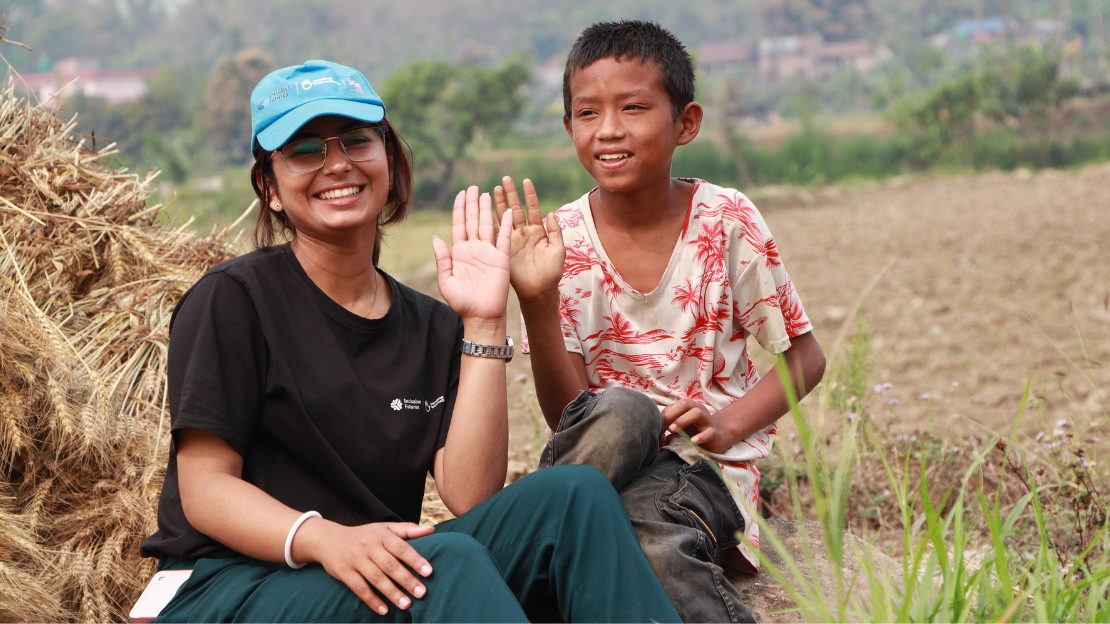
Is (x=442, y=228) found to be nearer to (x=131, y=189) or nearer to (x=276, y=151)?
(x=131, y=189)

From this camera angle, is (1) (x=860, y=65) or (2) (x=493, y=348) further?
(1) (x=860, y=65)

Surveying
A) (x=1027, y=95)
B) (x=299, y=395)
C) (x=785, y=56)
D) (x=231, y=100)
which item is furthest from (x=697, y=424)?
(x=785, y=56)

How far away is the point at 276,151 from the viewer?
6.52 feet

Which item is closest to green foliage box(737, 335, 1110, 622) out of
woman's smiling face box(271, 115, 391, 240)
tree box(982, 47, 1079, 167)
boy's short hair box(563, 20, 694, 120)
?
boy's short hair box(563, 20, 694, 120)

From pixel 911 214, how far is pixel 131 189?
12088 mm

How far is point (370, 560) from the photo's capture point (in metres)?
1.60

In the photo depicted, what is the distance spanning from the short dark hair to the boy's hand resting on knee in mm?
838

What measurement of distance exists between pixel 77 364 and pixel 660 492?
181 cm

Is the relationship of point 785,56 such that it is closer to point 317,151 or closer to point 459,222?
point 459,222

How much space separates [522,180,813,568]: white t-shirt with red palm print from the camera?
226 cm

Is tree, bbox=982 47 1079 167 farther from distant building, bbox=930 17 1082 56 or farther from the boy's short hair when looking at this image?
distant building, bbox=930 17 1082 56

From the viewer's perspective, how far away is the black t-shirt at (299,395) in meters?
1.80

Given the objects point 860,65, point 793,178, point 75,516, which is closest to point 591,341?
point 75,516

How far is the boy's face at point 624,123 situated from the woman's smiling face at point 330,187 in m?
0.57
